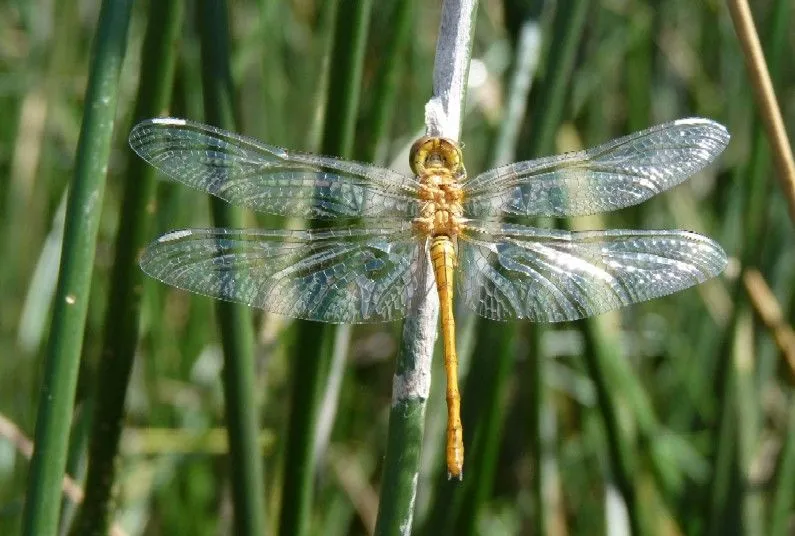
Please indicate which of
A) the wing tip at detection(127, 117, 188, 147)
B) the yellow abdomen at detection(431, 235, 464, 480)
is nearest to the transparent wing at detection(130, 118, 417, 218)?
the wing tip at detection(127, 117, 188, 147)

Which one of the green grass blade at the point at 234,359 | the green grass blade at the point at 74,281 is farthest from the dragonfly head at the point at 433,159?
the green grass blade at the point at 74,281

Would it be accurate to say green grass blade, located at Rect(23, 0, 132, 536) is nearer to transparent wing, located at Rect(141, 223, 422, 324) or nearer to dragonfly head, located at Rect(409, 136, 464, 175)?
transparent wing, located at Rect(141, 223, 422, 324)

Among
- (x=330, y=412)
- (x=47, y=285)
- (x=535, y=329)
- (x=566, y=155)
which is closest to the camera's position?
(x=566, y=155)

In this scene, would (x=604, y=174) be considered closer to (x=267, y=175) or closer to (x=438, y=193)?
(x=438, y=193)

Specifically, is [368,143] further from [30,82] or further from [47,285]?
[30,82]

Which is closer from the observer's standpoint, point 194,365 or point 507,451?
point 194,365

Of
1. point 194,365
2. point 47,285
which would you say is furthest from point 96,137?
point 194,365

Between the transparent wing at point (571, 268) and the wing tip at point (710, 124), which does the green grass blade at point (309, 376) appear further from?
the wing tip at point (710, 124)
